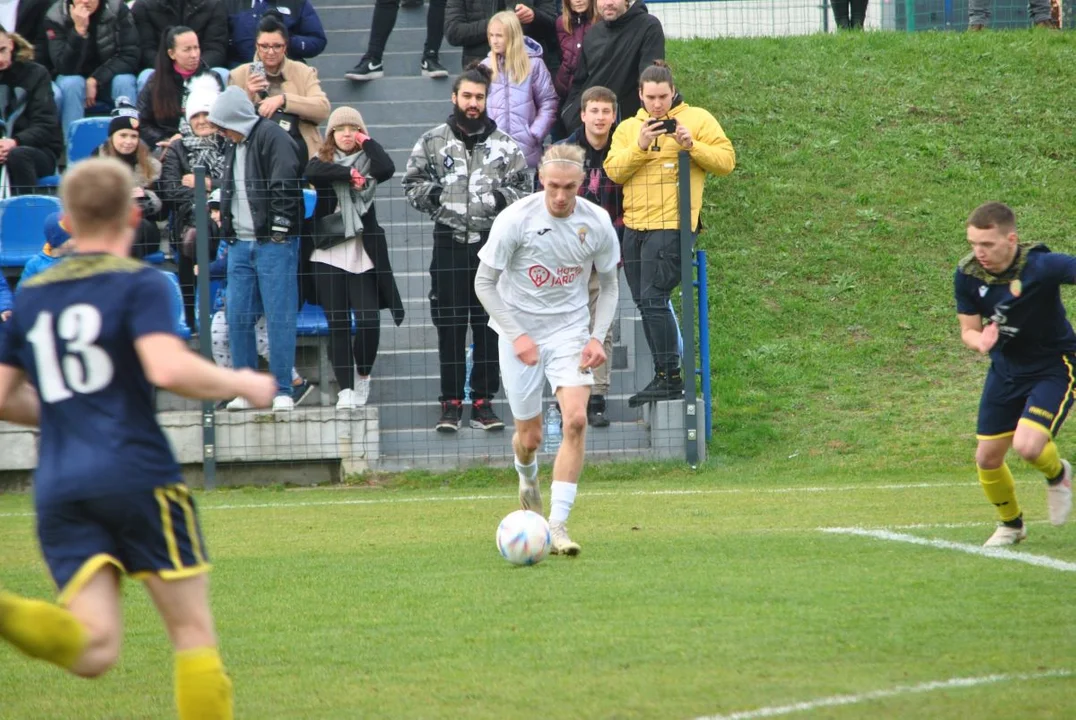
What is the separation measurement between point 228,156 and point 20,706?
7.45 metres

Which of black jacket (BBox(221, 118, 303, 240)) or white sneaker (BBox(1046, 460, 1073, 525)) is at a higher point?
black jacket (BBox(221, 118, 303, 240))

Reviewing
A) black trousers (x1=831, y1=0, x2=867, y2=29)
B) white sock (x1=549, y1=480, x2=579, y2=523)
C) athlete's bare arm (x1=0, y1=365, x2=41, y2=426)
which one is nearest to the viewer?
athlete's bare arm (x1=0, y1=365, x2=41, y2=426)

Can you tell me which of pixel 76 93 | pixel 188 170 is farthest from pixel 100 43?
pixel 188 170

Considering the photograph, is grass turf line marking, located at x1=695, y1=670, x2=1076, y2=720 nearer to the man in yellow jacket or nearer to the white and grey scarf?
the man in yellow jacket

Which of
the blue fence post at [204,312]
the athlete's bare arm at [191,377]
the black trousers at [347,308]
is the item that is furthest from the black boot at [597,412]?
the athlete's bare arm at [191,377]

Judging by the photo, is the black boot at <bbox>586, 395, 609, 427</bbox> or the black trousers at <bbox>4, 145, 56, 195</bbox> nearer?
the black boot at <bbox>586, 395, 609, 427</bbox>

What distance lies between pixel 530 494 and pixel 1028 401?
10.2 ft

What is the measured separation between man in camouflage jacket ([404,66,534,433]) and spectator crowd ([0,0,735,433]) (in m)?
0.01

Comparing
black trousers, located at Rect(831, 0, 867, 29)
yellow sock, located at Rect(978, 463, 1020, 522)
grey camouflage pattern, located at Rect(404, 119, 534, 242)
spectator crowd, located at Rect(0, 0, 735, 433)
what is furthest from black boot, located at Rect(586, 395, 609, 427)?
black trousers, located at Rect(831, 0, 867, 29)

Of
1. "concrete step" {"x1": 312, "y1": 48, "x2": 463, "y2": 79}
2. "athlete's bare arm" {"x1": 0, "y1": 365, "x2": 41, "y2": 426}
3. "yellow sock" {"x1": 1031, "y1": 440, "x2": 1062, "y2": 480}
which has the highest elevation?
"concrete step" {"x1": 312, "y1": 48, "x2": 463, "y2": 79}

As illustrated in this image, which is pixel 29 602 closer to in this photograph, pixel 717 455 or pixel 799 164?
pixel 717 455

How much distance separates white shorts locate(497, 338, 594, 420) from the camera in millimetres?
8516

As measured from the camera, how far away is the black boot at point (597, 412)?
40.8 ft

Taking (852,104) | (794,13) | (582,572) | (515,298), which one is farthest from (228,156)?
(794,13)
